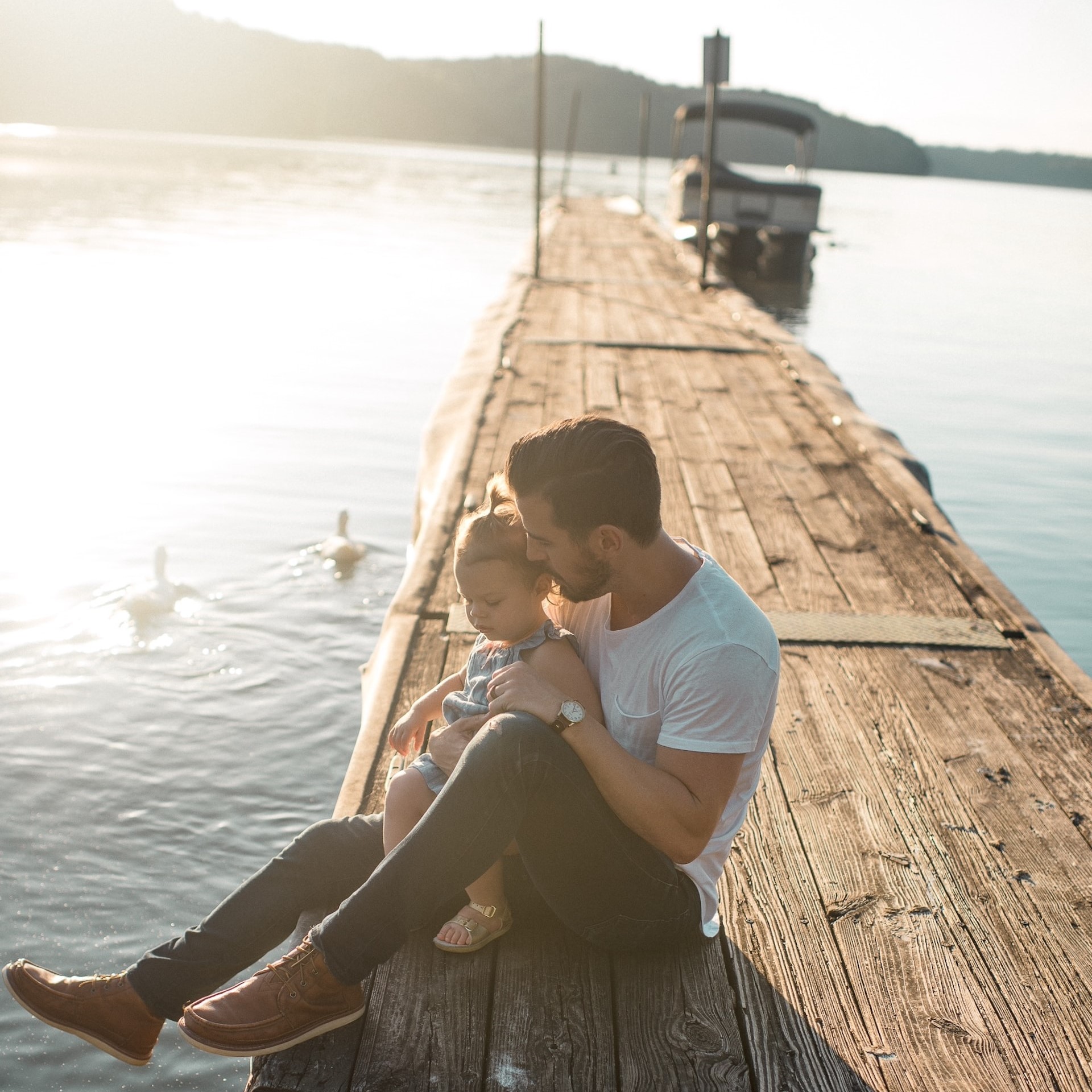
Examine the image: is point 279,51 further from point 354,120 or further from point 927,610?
point 927,610

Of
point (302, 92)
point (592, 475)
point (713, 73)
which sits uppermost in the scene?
point (713, 73)

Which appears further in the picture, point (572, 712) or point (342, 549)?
point (342, 549)

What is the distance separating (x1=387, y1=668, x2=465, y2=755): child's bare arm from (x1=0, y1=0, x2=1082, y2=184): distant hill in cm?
14198

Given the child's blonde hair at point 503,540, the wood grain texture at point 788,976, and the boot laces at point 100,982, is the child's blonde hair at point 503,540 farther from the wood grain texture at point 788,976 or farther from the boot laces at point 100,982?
the boot laces at point 100,982

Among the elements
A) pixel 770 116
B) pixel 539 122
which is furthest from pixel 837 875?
pixel 770 116

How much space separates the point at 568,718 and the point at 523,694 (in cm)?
10

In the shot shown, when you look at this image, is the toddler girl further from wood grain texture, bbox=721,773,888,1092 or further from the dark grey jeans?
wood grain texture, bbox=721,773,888,1092

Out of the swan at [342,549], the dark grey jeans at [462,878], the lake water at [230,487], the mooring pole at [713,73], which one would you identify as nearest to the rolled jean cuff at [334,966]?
the dark grey jeans at [462,878]

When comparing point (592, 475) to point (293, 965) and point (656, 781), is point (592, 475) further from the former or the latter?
point (293, 965)

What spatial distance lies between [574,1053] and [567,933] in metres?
0.35

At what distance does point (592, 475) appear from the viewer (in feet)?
6.97

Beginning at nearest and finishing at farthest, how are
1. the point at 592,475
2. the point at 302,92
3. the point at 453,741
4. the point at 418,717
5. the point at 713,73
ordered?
the point at 592,475 < the point at 453,741 < the point at 418,717 < the point at 713,73 < the point at 302,92

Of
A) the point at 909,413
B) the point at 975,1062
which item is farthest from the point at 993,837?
the point at 909,413

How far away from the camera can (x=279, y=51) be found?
164250 millimetres
